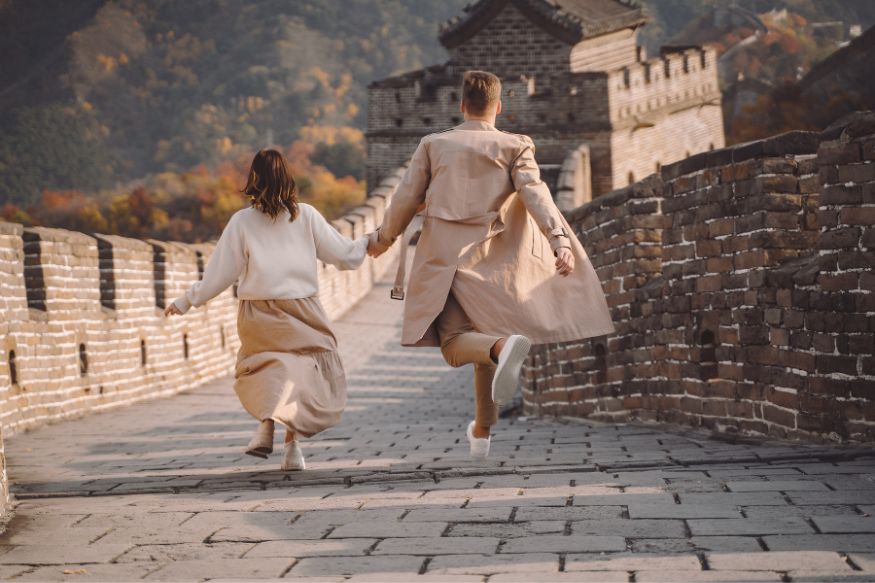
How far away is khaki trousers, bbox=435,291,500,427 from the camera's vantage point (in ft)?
19.4

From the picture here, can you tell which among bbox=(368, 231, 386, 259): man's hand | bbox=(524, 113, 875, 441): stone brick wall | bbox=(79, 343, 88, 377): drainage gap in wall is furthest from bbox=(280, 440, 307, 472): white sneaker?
A: bbox=(79, 343, 88, 377): drainage gap in wall

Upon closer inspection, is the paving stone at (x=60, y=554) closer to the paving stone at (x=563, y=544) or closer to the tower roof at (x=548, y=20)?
the paving stone at (x=563, y=544)

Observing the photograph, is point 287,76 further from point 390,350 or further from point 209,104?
point 390,350

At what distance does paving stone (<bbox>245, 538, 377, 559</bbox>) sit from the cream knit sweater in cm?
218

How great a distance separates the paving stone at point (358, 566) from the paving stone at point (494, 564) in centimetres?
6

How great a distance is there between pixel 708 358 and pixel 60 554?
13.4 ft

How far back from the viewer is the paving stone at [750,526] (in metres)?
4.11

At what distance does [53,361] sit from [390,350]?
25.3ft

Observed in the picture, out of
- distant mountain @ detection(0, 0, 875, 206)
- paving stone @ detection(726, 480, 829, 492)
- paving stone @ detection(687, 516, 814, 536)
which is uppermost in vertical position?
distant mountain @ detection(0, 0, 875, 206)

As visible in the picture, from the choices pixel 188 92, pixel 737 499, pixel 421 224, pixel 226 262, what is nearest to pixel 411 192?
pixel 421 224

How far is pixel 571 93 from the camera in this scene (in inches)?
1339

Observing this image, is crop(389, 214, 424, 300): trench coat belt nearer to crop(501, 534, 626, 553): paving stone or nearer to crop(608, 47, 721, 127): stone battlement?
A: crop(501, 534, 626, 553): paving stone

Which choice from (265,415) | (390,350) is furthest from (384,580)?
(390,350)

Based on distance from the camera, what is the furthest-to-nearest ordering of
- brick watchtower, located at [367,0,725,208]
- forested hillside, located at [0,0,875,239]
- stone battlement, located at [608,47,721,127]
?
forested hillside, located at [0,0,875,239] → stone battlement, located at [608,47,721,127] → brick watchtower, located at [367,0,725,208]
